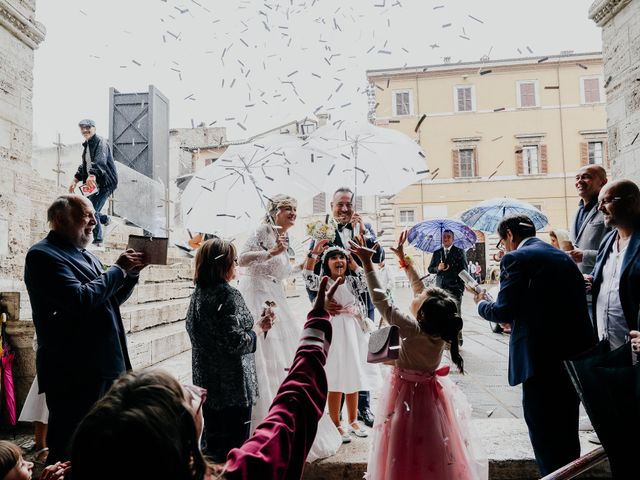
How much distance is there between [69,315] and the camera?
7.62ft

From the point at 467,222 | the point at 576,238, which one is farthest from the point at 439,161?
the point at 576,238

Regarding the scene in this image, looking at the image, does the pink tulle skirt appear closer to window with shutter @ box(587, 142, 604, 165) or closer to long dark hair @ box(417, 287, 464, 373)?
long dark hair @ box(417, 287, 464, 373)

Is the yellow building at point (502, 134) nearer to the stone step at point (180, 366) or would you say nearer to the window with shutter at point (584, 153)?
the window with shutter at point (584, 153)

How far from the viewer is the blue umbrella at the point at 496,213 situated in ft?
18.1

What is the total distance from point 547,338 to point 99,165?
615 cm

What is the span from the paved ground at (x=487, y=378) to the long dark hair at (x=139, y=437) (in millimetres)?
3640

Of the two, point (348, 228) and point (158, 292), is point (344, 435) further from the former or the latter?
point (158, 292)

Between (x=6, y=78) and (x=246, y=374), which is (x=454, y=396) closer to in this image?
(x=246, y=374)

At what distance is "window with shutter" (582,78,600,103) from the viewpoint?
27.1 meters

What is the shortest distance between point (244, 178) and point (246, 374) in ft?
5.82

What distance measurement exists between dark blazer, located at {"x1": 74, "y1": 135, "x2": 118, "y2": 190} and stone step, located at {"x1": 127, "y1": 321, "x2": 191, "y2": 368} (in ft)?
7.49

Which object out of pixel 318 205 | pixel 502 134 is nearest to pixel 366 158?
pixel 318 205

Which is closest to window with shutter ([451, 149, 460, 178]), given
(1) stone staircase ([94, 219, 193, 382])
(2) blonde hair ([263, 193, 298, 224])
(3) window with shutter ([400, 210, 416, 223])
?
(3) window with shutter ([400, 210, 416, 223])

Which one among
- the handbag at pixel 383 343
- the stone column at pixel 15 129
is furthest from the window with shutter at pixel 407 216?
the handbag at pixel 383 343
